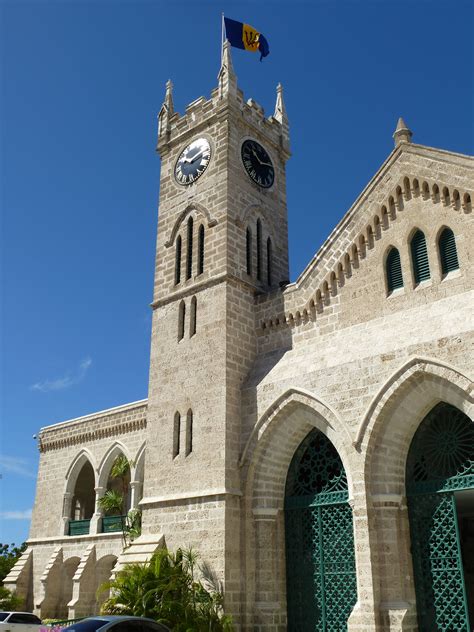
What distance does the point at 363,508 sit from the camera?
12.8m

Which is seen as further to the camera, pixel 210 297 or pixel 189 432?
pixel 210 297

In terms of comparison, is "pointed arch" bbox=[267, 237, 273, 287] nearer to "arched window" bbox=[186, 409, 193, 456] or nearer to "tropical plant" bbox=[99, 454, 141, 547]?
"arched window" bbox=[186, 409, 193, 456]

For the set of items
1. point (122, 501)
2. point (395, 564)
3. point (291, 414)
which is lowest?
point (395, 564)

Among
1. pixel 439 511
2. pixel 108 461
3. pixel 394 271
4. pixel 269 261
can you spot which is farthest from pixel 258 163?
pixel 108 461

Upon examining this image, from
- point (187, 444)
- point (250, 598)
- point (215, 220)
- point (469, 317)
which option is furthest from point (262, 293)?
point (250, 598)

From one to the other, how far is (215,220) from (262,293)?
2381mm

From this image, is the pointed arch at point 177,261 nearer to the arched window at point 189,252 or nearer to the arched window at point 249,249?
the arched window at point 189,252

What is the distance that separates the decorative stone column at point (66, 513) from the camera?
24641mm

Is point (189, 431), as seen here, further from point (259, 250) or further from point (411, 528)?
point (411, 528)

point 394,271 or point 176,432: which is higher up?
point 394,271

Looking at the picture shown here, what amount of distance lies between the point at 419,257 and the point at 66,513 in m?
17.5

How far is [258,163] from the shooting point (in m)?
19.4

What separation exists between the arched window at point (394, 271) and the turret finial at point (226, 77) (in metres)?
7.46

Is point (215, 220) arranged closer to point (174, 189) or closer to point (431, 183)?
point (174, 189)
